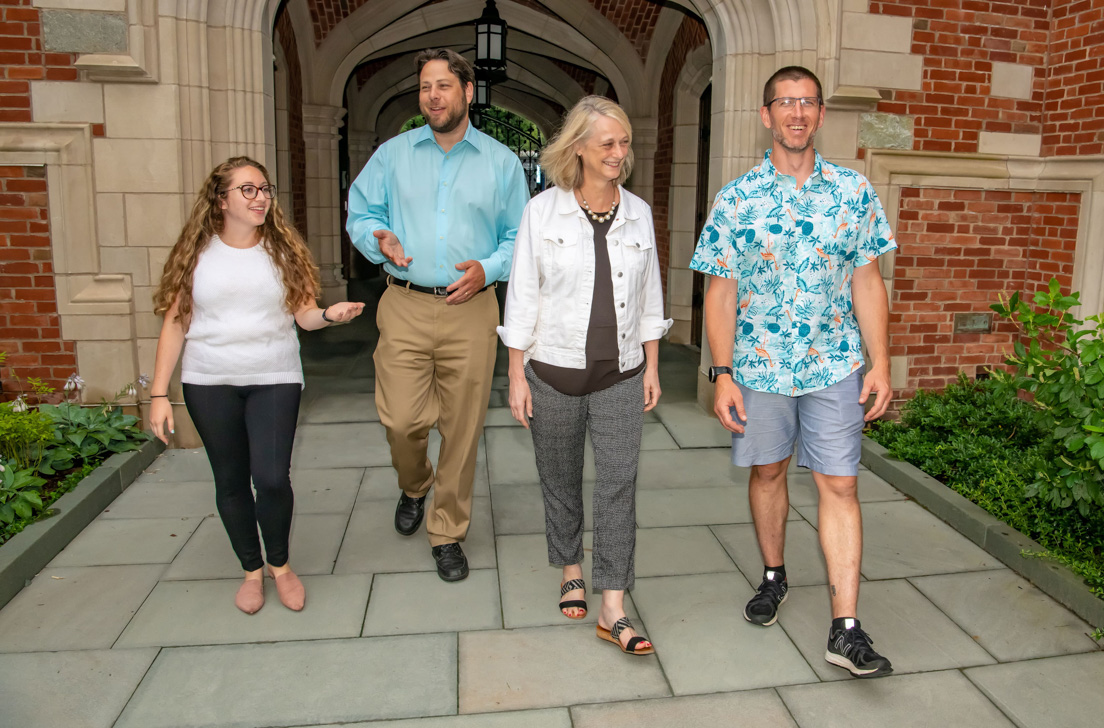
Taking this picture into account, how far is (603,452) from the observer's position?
307cm

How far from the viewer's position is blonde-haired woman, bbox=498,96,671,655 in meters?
2.97

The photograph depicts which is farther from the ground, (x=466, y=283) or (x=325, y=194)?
(x=325, y=194)

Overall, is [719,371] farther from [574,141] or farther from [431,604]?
[431,604]

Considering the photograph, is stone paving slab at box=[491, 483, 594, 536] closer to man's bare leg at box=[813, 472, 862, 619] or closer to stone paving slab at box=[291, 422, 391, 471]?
stone paving slab at box=[291, 422, 391, 471]

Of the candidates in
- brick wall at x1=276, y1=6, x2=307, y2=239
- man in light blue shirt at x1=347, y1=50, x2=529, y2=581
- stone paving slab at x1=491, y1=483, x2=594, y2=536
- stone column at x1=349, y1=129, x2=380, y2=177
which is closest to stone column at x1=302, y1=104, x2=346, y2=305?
brick wall at x1=276, y1=6, x2=307, y2=239

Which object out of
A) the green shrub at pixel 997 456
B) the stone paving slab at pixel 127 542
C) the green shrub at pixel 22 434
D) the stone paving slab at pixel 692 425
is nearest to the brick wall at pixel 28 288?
the green shrub at pixel 22 434

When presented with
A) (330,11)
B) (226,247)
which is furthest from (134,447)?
(330,11)

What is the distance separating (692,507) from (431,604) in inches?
64.5

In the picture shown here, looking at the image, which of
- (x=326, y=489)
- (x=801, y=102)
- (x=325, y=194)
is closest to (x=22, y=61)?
(x=326, y=489)

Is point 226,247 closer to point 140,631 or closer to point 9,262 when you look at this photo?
point 140,631

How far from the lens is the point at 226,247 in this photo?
10.5ft

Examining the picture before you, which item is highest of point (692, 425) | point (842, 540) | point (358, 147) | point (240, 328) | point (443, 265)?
point (358, 147)

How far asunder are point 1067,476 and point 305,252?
3050mm

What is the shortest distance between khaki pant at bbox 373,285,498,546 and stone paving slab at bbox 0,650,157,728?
1199 millimetres
